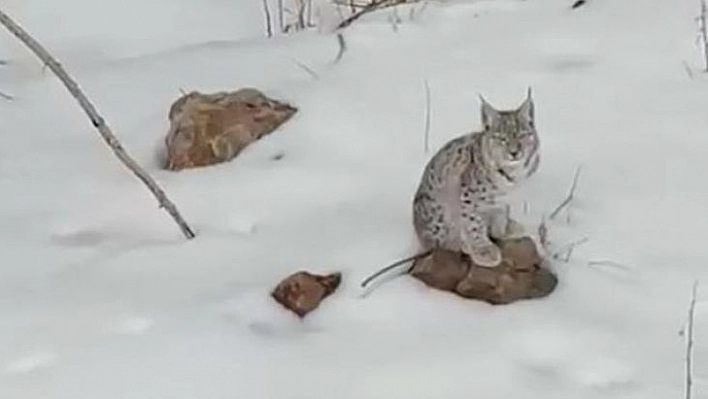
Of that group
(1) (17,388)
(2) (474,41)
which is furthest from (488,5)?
(1) (17,388)

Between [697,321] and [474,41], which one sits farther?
[474,41]

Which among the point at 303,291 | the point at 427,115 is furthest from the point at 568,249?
the point at 427,115

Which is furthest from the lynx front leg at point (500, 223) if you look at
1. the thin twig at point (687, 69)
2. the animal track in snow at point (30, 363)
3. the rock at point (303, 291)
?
the thin twig at point (687, 69)

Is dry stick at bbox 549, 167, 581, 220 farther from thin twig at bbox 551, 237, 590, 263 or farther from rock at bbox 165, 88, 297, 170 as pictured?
rock at bbox 165, 88, 297, 170

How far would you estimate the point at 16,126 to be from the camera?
Result: 4.58 metres

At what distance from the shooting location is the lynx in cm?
338

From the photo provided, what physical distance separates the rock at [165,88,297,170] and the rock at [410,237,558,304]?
920 mm

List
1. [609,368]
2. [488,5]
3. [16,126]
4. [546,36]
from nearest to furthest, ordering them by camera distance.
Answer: [609,368]
[16,126]
[546,36]
[488,5]

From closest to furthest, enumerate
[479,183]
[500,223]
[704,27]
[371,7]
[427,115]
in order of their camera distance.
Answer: [479,183] < [500,223] < [427,115] < [704,27] < [371,7]

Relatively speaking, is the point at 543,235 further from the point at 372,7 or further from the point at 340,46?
the point at 372,7

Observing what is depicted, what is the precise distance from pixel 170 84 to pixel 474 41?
0.92 meters

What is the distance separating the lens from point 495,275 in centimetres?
343

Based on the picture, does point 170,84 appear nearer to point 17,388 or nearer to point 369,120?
point 369,120

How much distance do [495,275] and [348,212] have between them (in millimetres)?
541
